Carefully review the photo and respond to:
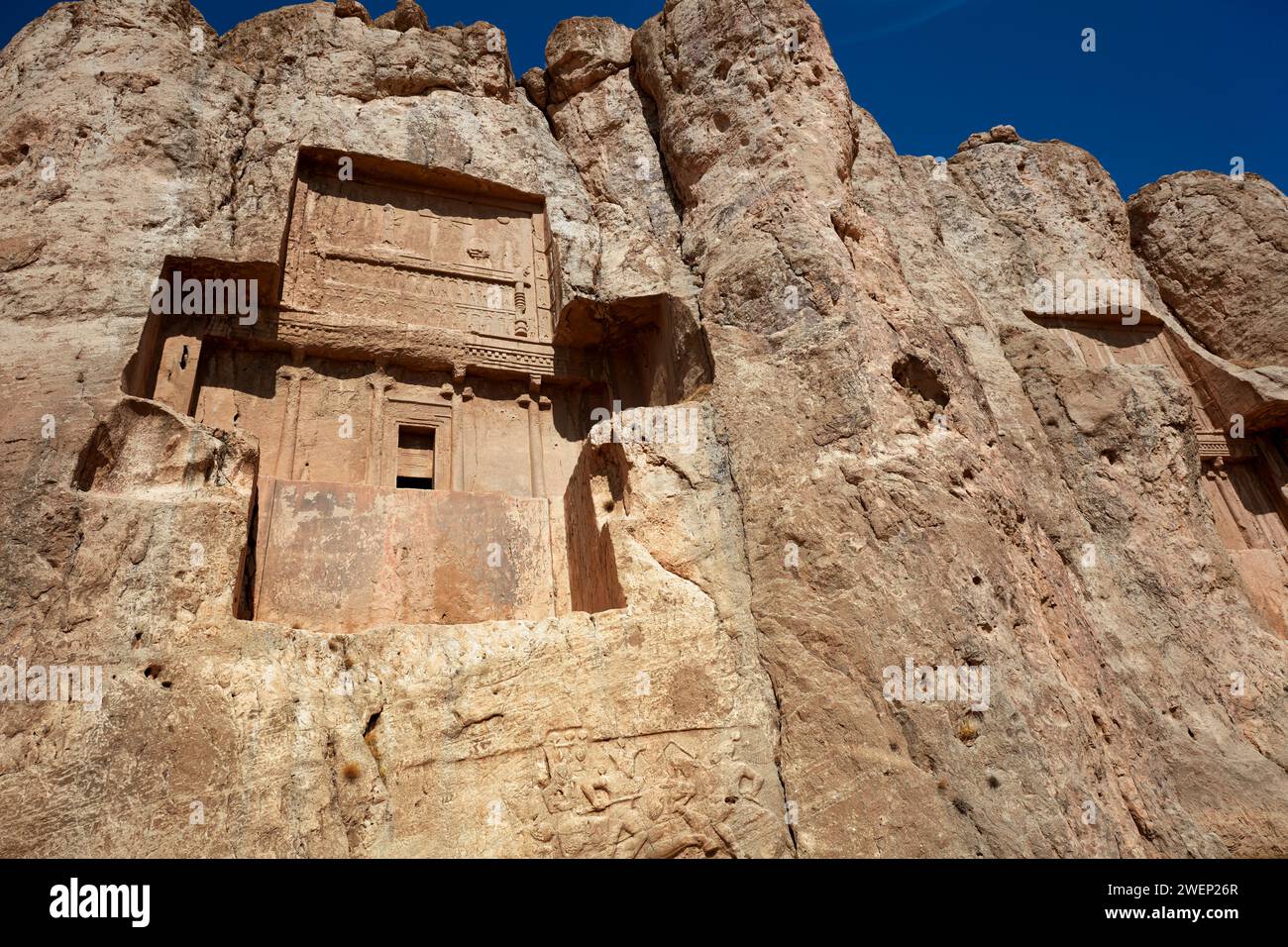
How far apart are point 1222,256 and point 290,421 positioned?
1595 centimetres

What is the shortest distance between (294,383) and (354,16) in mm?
6440

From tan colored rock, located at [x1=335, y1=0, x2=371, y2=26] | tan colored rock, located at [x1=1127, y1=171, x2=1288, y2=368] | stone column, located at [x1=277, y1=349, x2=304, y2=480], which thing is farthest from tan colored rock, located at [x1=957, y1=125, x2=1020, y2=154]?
stone column, located at [x1=277, y1=349, x2=304, y2=480]

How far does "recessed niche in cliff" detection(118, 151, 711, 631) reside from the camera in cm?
721

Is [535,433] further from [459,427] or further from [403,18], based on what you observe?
[403,18]

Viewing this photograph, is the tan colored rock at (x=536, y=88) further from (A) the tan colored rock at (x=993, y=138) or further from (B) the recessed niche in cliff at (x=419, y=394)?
(A) the tan colored rock at (x=993, y=138)

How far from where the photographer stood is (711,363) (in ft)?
25.5

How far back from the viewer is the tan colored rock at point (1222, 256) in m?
13.5

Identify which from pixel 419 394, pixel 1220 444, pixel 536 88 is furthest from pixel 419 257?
pixel 1220 444

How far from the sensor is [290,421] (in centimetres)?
825

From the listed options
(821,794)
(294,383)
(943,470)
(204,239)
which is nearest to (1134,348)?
(943,470)

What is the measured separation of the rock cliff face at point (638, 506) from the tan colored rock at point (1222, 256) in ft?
5.88

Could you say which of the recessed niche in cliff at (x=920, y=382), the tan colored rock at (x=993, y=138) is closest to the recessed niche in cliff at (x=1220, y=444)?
the tan colored rock at (x=993, y=138)

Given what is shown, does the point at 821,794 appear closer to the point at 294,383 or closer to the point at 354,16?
the point at 294,383

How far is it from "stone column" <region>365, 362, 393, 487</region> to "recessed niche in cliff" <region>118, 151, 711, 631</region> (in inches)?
1.0
